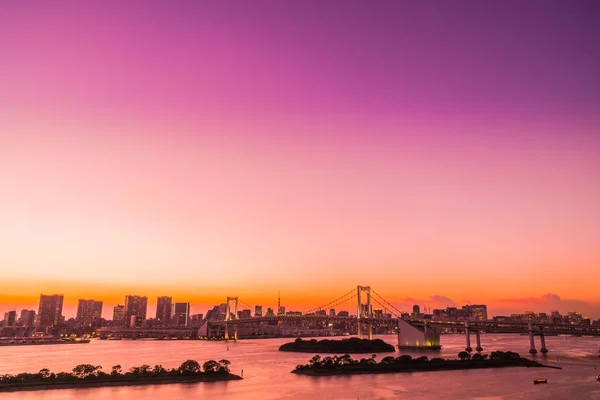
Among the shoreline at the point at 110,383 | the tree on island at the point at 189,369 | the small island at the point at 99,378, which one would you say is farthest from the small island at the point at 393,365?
the tree on island at the point at 189,369

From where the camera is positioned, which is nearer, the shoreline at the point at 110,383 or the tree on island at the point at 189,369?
the shoreline at the point at 110,383

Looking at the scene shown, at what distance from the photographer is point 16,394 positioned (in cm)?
3638

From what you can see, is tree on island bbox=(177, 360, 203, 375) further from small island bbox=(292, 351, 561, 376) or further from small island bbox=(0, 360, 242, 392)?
small island bbox=(292, 351, 561, 376)

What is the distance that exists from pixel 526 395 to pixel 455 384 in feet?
22.8

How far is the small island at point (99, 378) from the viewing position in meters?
38.6

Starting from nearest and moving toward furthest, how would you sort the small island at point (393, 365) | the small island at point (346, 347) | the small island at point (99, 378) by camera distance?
the small island at point (99, 378)
the small island at point (393, 365)
the small island at point (346, 347)

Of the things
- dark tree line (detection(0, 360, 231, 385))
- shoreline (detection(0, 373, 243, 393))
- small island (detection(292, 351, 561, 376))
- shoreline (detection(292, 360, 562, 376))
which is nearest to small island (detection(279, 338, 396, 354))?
small island (detection(292, 351, 561, 376))

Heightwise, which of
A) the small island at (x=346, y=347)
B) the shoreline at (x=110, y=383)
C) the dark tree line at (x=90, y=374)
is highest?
the dark tree line at (x=90, y=374)

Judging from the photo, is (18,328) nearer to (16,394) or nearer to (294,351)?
(294,351)

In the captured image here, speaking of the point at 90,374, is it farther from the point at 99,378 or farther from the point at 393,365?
the point at 393,365

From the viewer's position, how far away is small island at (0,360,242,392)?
38.6 m

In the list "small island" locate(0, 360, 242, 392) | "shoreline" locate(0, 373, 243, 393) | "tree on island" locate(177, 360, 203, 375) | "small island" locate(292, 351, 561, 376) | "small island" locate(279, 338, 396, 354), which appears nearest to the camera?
"shoreline" locate(0, 373, 243, 393)

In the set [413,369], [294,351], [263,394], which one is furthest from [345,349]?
[263,394]

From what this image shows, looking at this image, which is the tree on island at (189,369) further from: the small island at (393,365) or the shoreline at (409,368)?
the small island at (393,365)
